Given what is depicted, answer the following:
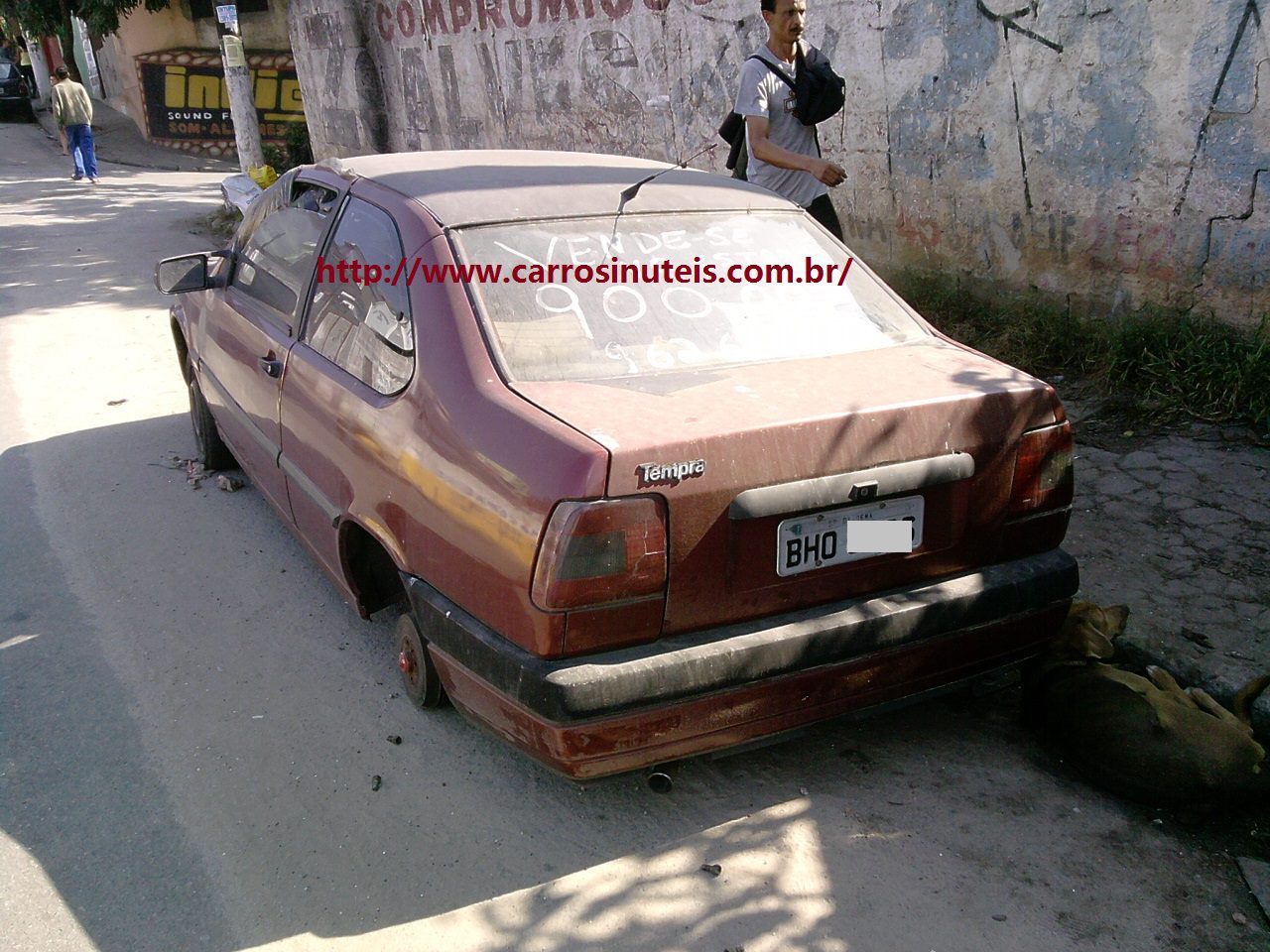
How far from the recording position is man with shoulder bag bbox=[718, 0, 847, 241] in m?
5.02

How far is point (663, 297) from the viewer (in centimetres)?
321

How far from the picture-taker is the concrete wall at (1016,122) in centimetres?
509

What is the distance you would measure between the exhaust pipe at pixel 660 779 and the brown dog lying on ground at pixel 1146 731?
1.16m

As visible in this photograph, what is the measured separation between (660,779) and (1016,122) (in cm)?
474

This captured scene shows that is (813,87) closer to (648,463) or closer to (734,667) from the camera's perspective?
(648,463)

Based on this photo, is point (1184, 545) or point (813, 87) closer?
point (1184, 545)

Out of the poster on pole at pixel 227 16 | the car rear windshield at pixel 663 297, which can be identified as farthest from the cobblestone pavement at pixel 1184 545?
the poster on pole at pixel 227 16

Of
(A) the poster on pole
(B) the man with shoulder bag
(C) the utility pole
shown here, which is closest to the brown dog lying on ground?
(B) the man with shoulder bag

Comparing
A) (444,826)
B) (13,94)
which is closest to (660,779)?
(444,826)

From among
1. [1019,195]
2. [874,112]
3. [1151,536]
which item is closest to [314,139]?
[874,112]

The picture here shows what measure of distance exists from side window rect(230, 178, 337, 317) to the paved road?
120cm

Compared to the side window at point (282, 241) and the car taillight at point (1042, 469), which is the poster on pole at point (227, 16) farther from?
the car taillight at point (1042, 469)

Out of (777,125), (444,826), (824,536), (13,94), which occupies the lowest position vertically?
(444,826)

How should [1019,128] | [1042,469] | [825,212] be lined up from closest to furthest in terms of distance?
[1042,469], [825,212], [1019,128]
